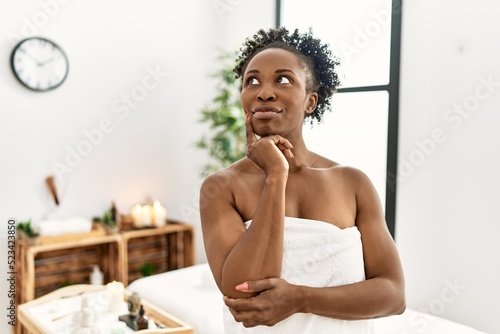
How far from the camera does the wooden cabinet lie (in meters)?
2.52

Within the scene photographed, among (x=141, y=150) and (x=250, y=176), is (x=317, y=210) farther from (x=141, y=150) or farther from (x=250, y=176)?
(x=141, y=150)

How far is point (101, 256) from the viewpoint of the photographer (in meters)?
2.97

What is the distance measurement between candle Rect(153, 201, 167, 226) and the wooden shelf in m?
0.05

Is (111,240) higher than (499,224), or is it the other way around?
(499,224)

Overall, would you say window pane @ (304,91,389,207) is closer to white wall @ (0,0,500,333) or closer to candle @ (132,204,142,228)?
white wall @ (0,0,500,333)

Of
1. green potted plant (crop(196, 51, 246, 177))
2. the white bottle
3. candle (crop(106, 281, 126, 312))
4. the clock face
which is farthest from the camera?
green potted plant (crop(196, 51, 246, 177))

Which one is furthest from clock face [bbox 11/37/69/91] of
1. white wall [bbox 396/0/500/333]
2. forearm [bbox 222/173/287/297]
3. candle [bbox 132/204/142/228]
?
forearm [bbox 222/173/287/297]

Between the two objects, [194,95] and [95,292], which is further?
[194,95]

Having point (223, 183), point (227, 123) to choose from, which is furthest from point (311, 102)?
point (227, 123)

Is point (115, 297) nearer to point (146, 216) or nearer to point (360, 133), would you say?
point (146, 216)

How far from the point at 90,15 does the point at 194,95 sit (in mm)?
914

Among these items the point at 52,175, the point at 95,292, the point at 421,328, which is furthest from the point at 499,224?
the point at 52,175

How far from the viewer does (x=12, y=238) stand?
261 cm

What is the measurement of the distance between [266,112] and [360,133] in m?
2.11
